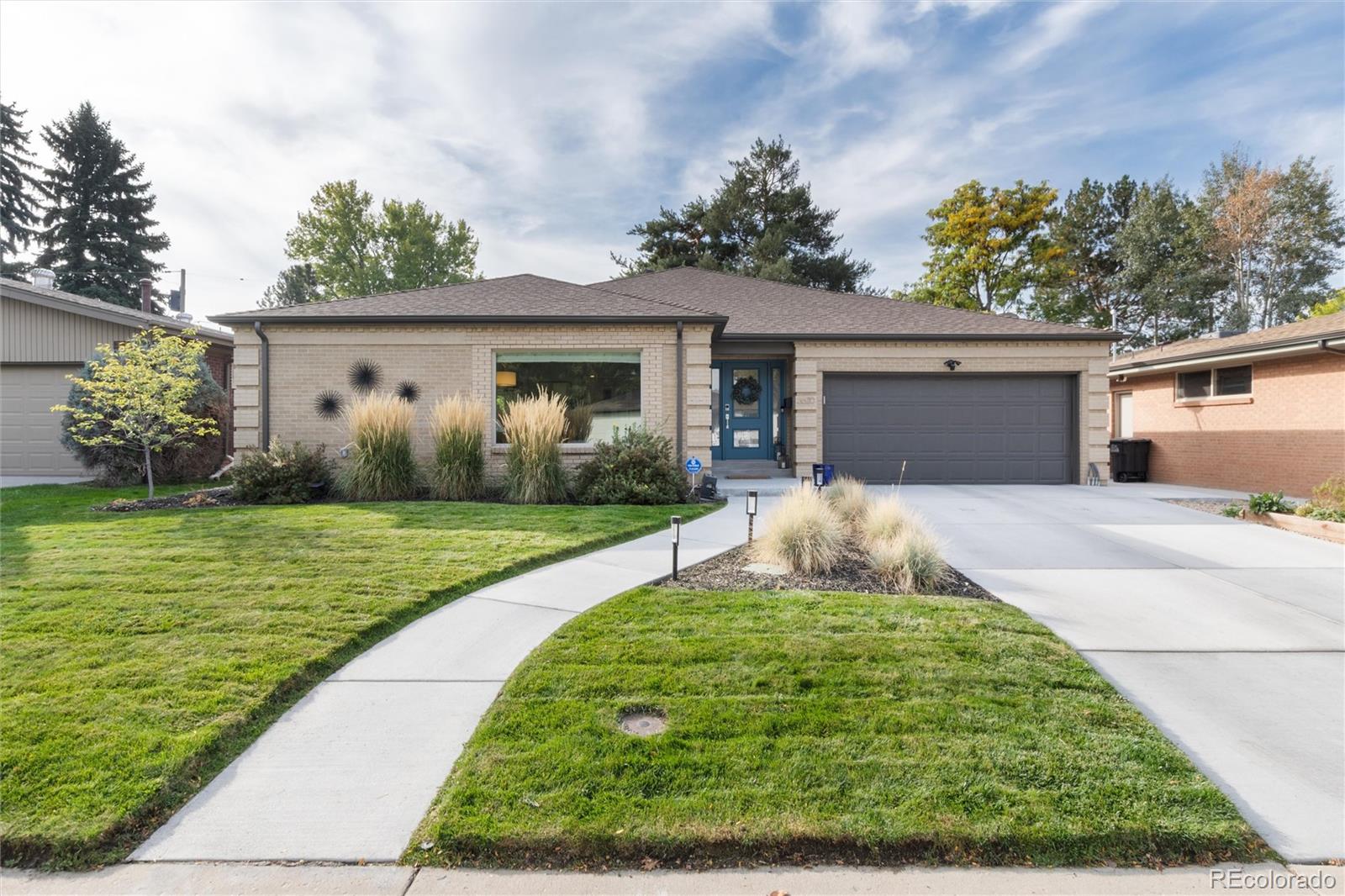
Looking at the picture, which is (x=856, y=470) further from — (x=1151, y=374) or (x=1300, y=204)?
(x=1300, y=204)

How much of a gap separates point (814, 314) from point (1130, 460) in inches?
316

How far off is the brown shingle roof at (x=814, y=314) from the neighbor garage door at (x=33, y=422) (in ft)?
38.5

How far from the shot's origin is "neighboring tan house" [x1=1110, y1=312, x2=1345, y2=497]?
1028 centimetres

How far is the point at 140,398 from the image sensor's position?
9391 millimetres

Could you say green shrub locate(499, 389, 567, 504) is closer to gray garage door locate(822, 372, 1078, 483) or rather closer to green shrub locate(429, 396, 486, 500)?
green shrub locate(429, 396, 486, 500)

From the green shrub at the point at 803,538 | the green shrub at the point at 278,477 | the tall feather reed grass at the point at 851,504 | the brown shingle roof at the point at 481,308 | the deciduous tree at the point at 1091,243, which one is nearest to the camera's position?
the green shrub at the point at 803,538

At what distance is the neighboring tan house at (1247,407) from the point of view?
10.3m

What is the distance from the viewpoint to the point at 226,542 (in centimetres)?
571

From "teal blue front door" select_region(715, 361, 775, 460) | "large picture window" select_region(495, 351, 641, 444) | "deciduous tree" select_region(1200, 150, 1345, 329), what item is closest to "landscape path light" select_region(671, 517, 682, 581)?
"large picture window" select_region(495, 351, 641, 444)

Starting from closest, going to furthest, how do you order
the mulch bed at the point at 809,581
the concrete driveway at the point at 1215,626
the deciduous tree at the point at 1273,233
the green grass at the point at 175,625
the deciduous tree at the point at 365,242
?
the green grass at the point at 175,625 < the concrete driveway at the point at 1215,626 < the mulch bed at the point at 809,581 < the deciduous tree at the point at 1273,233 < the deciduous tree at the point at 365,242

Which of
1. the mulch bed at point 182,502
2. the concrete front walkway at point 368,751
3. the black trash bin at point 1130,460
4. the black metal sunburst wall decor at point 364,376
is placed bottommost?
the concrete front walkway at point 368,751

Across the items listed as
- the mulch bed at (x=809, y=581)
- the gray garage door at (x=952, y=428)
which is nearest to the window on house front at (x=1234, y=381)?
the gray garage door at (x=952, y=428)

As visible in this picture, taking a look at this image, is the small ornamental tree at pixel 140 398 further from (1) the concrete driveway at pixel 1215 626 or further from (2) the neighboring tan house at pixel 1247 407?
(2) the neighboring tan house at pixel 1247 407

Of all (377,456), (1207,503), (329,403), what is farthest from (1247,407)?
(329,403)
